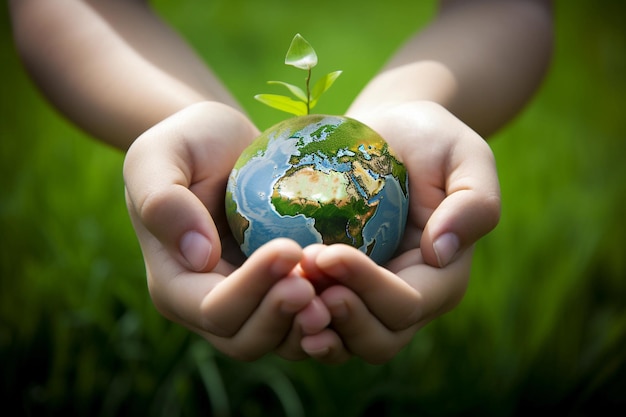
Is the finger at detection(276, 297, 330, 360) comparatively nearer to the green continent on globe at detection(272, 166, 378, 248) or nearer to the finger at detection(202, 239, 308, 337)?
the finger at detection(202, 239, 308, 337)

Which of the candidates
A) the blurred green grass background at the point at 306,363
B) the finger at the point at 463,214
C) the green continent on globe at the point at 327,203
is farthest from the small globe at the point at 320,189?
the blurred green grass background at the point at 306,363

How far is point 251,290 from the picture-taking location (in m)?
1.15

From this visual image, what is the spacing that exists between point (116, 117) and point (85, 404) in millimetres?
971

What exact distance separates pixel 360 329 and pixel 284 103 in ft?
1.80

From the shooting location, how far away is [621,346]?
230 cm

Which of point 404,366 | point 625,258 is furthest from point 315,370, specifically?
point 625,258

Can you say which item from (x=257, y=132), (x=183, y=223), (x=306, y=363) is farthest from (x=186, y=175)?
(x=306, y=363)

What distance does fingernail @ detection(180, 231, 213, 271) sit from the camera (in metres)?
1.26

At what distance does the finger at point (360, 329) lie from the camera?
3.88 feet

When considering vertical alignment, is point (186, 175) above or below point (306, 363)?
above

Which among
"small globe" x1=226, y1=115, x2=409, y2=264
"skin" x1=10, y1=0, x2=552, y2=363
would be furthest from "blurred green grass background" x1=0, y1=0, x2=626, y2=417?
"small globe" x1=226, y1=115, x2=409, y2=264

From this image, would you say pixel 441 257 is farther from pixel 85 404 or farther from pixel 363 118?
pixel 85 404

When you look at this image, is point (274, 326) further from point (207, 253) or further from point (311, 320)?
point (207, 253)

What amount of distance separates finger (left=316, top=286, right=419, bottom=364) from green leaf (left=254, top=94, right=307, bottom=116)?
50 centimetres
